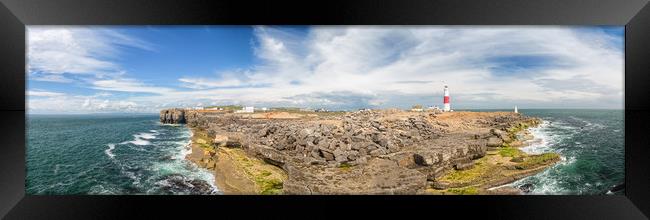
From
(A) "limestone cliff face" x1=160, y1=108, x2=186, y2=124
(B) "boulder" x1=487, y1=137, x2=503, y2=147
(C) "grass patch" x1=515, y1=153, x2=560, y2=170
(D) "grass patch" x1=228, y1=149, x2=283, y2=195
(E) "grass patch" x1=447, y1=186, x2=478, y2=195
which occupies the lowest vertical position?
(E) "grass patch" x1=447, y1=186, x2=478, y2=195

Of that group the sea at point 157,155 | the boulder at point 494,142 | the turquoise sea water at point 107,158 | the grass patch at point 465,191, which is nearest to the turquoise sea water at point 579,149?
the sea at point 157,155

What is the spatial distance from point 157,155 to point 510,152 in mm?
4390

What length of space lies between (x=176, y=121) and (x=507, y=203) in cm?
405

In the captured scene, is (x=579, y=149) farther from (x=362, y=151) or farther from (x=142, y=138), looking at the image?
(x=142, y=138)

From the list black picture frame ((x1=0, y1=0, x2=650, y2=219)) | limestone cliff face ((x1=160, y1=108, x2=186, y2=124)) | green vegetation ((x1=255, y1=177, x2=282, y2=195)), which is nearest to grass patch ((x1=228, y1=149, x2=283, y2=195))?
green vegetation ((x1=255, y1=177, x2=282, y2=195))

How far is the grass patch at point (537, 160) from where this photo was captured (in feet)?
11.7

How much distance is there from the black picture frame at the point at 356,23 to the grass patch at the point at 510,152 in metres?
0.57

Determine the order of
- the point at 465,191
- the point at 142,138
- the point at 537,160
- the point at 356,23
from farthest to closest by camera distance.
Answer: the point at 142,138, the point at 537,160, the point at 465,191, the point at 356,23

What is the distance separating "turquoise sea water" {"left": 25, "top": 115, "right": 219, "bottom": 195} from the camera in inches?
134

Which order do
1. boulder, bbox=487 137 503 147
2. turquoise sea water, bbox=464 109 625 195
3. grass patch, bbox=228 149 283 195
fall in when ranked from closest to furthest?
1. turquoise sea water, bbox=464 109 625 195
2. grass patch, bbox=228 149 283 195
3. boulder, bbox=487 137 503 147

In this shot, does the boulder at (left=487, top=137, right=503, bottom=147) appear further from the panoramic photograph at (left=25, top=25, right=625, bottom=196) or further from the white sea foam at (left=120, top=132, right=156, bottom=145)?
the white sea foam at (left=120, top=132, right=156, bottom=145)

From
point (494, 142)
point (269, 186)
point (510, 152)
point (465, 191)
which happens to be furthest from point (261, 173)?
point (510, 152)

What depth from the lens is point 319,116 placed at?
375cm

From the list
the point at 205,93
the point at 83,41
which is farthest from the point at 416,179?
the point at 83,41
